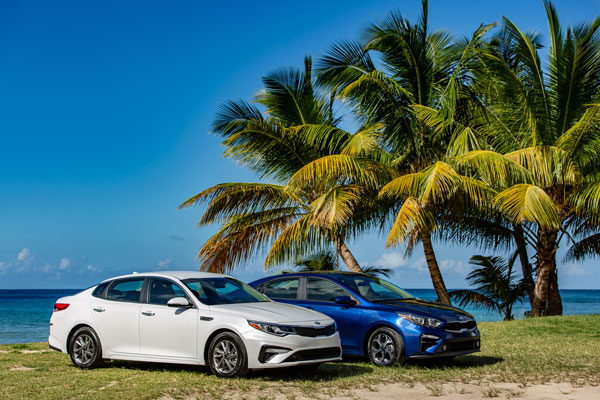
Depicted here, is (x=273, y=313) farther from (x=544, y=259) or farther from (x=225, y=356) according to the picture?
(x=544, y=259)

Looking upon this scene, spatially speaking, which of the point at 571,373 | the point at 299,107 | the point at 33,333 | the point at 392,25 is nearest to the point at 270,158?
the point at 299,107

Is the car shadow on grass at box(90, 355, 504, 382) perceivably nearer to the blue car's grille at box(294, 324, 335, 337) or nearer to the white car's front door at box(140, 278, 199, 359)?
the white car's front door at box(140, 278, 199, 359)

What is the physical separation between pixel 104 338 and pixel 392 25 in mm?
12824

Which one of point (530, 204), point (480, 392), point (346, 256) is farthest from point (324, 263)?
point (480, 392)

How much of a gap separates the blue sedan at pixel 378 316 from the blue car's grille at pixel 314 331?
129 centimetres

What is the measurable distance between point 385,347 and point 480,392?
2316 mm

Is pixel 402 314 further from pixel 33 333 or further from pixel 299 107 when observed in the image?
pixel 33 333

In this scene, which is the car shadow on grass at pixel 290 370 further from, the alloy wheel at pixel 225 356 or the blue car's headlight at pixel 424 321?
the blue car's headlight at pixel 424 321

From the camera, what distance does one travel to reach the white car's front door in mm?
9008

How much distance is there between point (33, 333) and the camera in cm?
3253

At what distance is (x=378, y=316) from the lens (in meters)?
10.1

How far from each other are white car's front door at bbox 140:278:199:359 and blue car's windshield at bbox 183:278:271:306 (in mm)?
216

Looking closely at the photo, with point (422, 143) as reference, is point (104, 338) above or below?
below

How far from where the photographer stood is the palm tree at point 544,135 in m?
15.8
